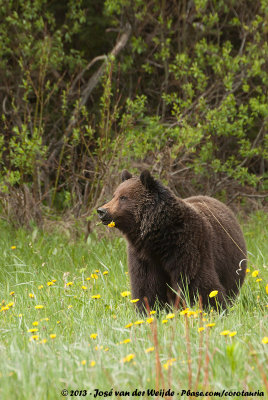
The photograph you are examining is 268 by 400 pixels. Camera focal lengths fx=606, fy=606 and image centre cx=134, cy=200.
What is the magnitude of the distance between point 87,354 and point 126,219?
1.87 metres

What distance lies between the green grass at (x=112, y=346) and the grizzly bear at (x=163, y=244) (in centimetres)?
24

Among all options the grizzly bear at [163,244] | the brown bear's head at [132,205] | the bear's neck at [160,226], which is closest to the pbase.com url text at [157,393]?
the grizzly bear at [163,244]

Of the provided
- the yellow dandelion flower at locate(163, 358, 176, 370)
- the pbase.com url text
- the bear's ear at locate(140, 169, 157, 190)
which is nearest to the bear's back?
the bear's ear at locate(140, 169, 157, 190)

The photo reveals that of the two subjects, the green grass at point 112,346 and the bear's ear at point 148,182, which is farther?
the bear's ear at point 148,182

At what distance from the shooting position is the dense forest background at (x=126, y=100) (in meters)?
7.82

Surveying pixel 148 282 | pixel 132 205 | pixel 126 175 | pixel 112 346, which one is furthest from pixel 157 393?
pixel 126 175

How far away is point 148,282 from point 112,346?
1.39m

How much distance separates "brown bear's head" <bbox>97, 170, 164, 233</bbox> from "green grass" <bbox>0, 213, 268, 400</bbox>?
0.60 meters

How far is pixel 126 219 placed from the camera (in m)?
4.68

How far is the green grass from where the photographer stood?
8.68ft

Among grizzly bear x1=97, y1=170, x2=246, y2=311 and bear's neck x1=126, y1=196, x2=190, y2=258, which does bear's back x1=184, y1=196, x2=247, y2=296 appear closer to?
grizzly bear x1=97, y1=170, x2=246, y2=311

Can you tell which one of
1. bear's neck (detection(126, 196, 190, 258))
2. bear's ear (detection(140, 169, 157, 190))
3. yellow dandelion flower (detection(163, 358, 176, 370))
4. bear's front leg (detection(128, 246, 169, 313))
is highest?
bear's ear (detection(140, 169, 157, 190))

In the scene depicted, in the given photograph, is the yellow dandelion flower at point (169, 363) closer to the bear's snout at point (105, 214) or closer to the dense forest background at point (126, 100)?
the bear's snout at point (105, 214)

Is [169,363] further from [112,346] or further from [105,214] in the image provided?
[105,214]
